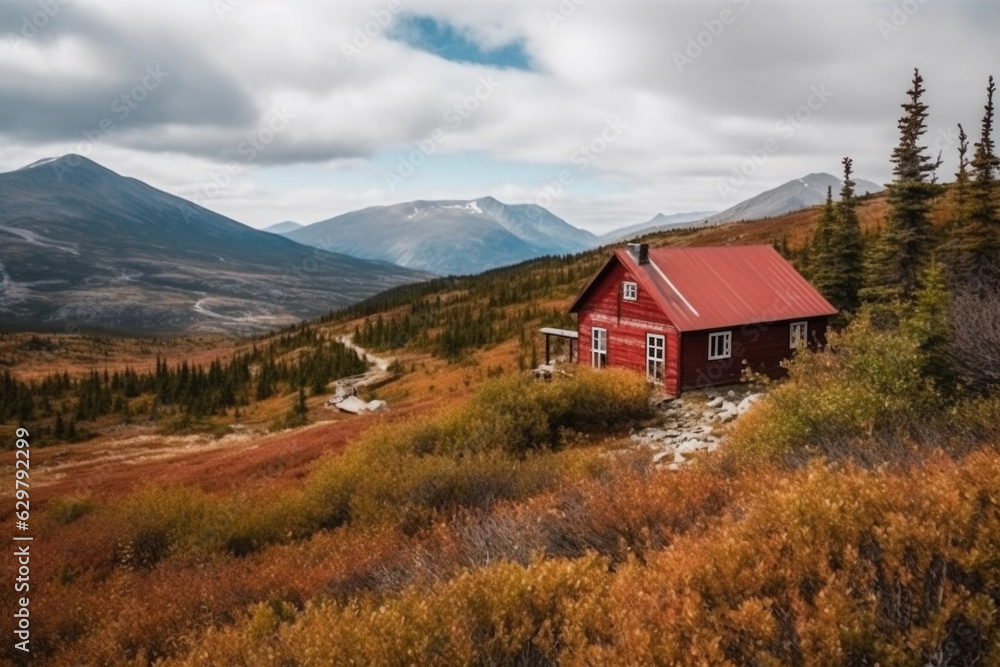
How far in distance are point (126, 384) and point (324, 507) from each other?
63175 mm

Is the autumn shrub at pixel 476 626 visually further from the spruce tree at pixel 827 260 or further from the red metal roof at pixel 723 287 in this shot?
the spruce tree at pixel 827 260

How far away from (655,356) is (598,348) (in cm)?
398

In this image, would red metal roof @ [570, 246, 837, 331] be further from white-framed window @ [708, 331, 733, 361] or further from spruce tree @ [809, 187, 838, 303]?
spruce tree @ [809, 187, 838, 303]

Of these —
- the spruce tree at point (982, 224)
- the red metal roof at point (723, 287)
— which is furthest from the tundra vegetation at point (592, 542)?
the spruce tree at point (982, 224)

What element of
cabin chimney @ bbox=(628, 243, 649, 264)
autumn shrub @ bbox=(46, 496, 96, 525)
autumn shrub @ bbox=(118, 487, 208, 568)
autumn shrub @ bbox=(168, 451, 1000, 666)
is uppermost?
cabin chimney @ bbox=(628, 243, 649, 264)

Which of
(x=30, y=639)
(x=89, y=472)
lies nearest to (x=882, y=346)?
(x=30, y=639)

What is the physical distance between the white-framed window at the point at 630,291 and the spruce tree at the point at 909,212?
549 inches

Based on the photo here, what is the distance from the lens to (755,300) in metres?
31.9

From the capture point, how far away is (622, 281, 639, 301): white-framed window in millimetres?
31203

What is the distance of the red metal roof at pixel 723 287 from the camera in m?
29.9

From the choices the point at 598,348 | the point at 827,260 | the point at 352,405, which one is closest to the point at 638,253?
the point at 598,348

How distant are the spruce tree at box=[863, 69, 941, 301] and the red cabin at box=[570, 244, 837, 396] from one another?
5104 mm

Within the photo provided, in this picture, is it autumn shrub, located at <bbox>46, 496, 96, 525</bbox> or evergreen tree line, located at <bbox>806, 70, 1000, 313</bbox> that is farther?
evergreen tree line, located at <bbox>806, 70, 1000, 313</bbox>

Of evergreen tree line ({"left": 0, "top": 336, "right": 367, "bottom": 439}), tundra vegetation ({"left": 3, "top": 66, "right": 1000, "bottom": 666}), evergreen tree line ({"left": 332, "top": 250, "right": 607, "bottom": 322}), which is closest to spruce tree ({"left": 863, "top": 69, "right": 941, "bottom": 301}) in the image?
tundra vegetation ({"left": 3, "top": 66, "right": 1000, "bottom": 666})
